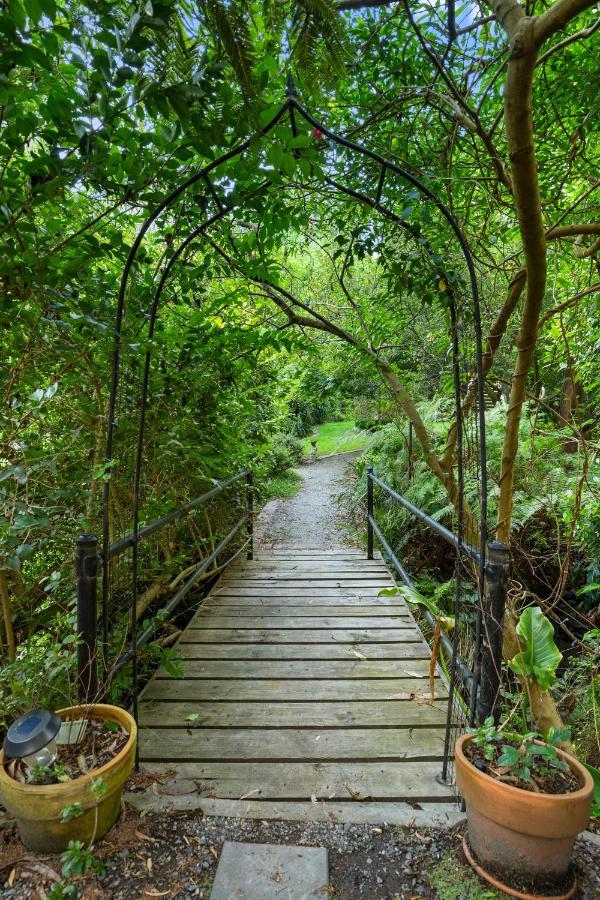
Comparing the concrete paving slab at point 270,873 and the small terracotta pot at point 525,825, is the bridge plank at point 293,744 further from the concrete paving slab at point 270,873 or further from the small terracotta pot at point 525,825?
the small terracotta pot at point 525,825

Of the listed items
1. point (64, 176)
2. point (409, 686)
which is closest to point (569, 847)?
point (409, 686)

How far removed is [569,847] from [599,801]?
0.30 meters

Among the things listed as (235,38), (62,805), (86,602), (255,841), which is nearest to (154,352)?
(86,602)

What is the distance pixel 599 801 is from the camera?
1334 mm

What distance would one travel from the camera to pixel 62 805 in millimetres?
1157

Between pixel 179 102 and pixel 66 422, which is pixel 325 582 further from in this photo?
pixel 179 102

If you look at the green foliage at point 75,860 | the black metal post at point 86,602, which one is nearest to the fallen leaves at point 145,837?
the green foliage at point 75,860

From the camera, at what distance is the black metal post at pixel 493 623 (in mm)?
1332

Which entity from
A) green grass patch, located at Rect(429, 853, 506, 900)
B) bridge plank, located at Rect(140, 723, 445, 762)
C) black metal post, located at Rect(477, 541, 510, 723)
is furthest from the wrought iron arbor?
green grass patch, located at Rect(429, 853, 506, 900)

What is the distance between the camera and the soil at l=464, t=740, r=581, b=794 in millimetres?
1158

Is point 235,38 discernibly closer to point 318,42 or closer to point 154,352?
point 318,42

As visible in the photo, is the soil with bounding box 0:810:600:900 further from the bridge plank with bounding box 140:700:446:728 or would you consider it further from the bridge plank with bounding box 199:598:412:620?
the bridge plank with bounding box 199:598:412:620

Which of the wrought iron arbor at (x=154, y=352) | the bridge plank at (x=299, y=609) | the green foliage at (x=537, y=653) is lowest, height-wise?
the bridge plank at (x=299, y=609)

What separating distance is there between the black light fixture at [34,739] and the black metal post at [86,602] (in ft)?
0.63
